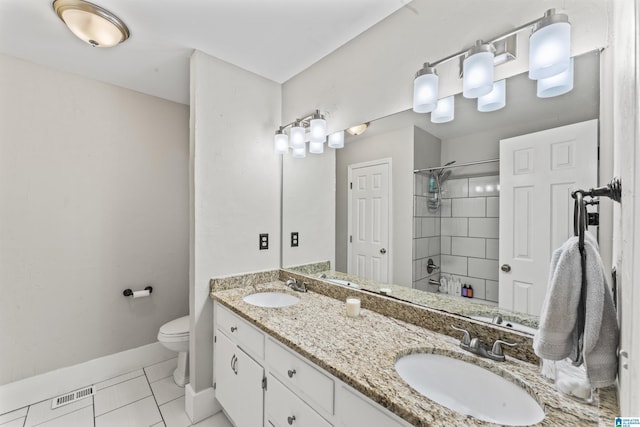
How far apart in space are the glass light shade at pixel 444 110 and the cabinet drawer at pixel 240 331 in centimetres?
136

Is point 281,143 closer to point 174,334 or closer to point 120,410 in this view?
point 174,334

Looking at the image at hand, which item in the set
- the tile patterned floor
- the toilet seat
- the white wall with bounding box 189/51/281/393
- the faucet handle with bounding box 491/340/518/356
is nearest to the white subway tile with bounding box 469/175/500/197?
the faucet handle with bounding box 491/340/518/356

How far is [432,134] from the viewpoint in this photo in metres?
1.32

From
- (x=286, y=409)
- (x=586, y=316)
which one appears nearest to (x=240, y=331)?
(x=286, y=409)

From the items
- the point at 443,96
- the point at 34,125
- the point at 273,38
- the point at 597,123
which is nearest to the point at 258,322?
the point at 443,96

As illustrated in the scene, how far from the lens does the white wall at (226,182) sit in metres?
1.82

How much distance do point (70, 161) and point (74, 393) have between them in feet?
5.65

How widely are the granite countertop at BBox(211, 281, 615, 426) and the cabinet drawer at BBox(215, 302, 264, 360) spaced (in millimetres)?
65

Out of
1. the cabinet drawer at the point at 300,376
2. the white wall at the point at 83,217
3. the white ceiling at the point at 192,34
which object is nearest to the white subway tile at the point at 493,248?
the cabinet drawer at the point at 300,376

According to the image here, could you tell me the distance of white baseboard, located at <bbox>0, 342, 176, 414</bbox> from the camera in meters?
1.82

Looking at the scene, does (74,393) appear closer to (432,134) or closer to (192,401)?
(192,401)

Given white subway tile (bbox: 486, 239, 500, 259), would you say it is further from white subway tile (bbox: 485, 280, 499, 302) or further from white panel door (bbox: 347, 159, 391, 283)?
white panel door (bbox: 347, 159, 391, 283)

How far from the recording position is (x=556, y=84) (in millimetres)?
957

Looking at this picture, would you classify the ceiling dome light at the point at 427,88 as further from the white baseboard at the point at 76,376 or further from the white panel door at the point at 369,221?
the white baseboard at the point at 76,376
